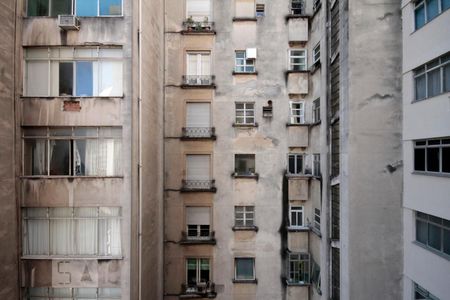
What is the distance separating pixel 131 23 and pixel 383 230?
440 inches

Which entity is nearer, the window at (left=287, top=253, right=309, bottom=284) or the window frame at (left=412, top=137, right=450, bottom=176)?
the window frame at (left=412, top=137, right=450, bottom=176)

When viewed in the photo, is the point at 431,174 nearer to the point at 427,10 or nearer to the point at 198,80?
the point at 427,10

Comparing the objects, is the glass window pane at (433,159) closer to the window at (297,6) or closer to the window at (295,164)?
the window at (295,164)

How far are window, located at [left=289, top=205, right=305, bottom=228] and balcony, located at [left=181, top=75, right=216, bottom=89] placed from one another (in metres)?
6.93

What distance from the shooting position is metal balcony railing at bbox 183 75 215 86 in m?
14.7

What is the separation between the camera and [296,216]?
14656 mm

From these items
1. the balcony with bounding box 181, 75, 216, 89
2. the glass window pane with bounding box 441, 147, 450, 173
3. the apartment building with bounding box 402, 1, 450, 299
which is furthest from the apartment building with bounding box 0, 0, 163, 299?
the glass window pane with bounding box 441, 147, 450, 173

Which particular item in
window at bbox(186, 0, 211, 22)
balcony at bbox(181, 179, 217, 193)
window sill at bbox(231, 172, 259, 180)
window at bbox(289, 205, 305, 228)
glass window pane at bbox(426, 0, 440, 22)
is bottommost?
window at bbox(289, 205, 305, 228)

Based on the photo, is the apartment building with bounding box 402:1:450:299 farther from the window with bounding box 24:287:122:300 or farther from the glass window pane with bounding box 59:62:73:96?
the glass window pane with bounding box 59:62:73:96

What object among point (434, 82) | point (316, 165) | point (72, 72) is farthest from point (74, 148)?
point (434, 82)

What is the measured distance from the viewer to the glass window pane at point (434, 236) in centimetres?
870

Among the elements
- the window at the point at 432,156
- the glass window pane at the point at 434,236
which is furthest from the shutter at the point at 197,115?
the glass window pane at the point at 434,236

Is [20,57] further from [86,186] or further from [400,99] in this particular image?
[400,99]

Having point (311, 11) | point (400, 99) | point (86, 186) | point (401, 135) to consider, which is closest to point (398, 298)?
point (401, 135)
